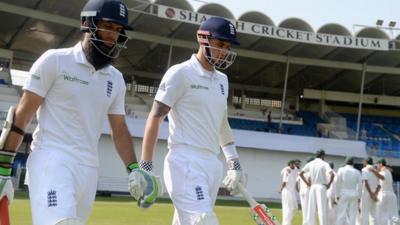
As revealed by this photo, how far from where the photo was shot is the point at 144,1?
31312 millimetres

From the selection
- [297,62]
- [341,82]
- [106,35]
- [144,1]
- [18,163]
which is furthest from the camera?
[341,82]

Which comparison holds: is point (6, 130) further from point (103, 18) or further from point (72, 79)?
point (103, 18)

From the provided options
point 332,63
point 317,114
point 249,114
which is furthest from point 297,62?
point 317,114

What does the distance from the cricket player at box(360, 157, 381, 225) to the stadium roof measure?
19.0 m

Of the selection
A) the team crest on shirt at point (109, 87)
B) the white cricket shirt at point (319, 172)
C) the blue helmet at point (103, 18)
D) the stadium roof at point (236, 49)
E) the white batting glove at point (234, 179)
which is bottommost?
the white cricket shirt at point (319, 172)

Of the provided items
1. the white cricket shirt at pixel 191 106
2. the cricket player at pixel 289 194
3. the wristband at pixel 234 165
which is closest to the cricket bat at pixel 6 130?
the white cricket shirt at pixel 191 106

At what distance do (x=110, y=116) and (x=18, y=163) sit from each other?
82.7 feet

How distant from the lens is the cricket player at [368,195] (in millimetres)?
14773

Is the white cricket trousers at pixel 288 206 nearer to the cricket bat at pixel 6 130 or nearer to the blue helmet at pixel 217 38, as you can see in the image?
the blue helmet at pixel 217 38

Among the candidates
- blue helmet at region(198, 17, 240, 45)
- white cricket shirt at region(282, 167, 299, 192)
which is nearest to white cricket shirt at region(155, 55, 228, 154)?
blue helmet at region(198, 17, 240, 45)

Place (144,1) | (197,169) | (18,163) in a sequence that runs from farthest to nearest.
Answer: (144,1) → (18,163) → (197,169)

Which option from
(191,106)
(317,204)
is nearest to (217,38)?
(191,106)

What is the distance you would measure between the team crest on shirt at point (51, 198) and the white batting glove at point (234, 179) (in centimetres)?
196

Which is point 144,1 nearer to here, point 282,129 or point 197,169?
point 282,129
